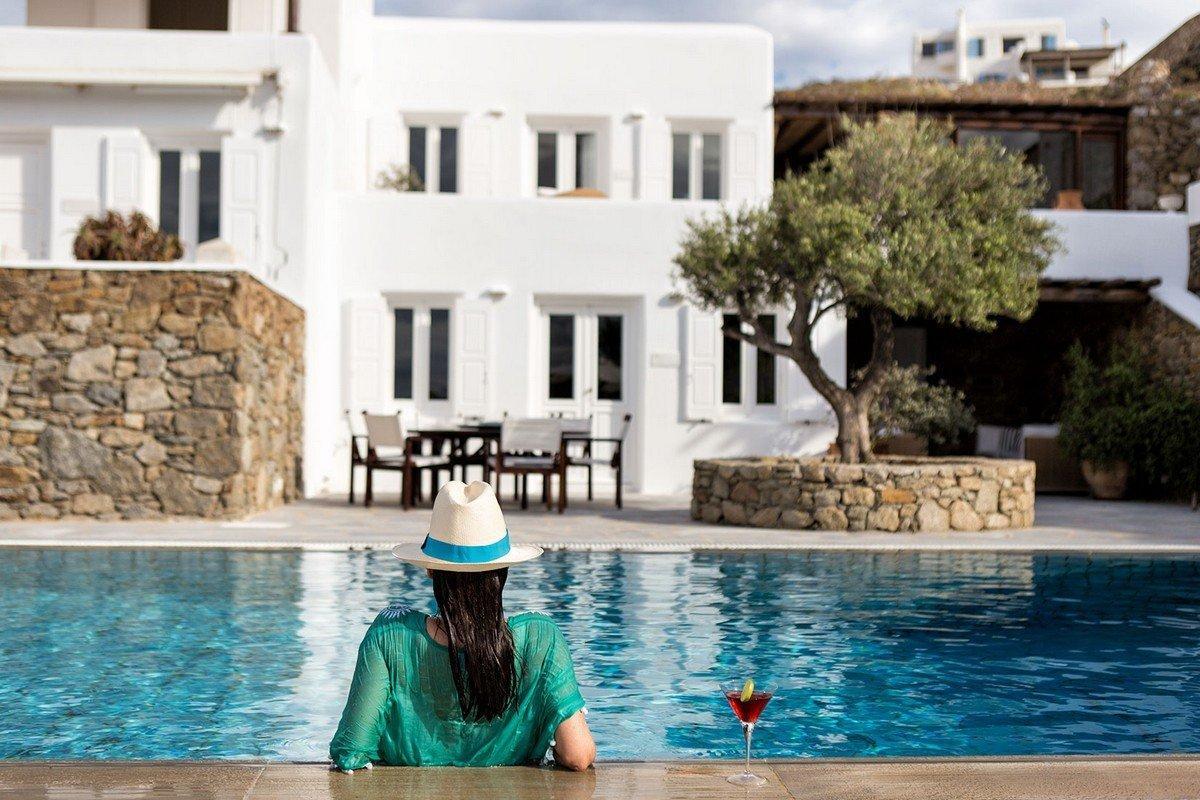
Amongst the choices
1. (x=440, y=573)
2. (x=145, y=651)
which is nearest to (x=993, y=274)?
(x=145, y=651)

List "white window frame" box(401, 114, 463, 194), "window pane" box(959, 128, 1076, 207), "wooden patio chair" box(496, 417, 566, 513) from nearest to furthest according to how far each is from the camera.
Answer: "wooden patio chair" box(496, 417, 566, 513) → "white window frame" box(401, 114, 463, 194) → "window pane" box(959, 128, 1076, 207)

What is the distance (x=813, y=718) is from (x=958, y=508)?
263 inches

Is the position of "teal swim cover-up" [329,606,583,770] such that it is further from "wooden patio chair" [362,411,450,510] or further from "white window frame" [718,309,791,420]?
"white window frame" [718,309,791,420]

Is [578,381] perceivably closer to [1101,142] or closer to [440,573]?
[1101,142]

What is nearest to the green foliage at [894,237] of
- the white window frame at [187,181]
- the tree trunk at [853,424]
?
the tree trunk at [853,424]

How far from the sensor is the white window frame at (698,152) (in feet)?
57.1

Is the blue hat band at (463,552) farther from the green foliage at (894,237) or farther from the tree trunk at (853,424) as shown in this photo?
the tree trunk at (853,424)

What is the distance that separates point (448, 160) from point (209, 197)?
147 inches

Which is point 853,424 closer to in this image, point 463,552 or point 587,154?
point 587,154

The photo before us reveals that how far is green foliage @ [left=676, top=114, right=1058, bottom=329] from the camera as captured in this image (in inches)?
433

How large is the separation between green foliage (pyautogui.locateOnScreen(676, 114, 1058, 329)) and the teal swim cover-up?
8.45 meters

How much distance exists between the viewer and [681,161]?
692 inches

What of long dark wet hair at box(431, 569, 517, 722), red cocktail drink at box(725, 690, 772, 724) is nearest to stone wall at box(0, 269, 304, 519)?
red cocktail drink at box(725, 690, 772, 724)

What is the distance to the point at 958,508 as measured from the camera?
11.3m
